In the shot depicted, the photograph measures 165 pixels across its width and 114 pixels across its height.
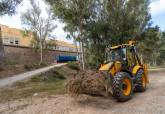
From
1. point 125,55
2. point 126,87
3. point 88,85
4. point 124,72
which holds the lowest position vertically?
point 126,87

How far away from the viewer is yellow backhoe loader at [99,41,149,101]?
8.98 m

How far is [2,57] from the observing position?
2244cm

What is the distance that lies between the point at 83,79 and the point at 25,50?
3178 cm

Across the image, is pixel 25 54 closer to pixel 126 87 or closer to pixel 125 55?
pixel 125 55

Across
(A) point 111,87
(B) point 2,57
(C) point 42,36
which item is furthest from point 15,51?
(A) point 111,87

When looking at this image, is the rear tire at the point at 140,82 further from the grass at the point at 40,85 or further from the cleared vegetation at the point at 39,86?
the grass at the point at 40,85

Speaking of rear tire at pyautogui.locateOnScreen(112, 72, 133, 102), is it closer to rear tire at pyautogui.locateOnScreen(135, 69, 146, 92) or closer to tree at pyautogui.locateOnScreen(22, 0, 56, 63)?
rear tire at pyautogui.locateOnScreen(135, 69, 146, 92)

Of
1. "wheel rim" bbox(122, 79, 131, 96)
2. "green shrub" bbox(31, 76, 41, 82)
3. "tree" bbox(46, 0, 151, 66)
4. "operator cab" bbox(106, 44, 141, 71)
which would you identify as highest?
"tree" bbox(46, 0, 151, 66)

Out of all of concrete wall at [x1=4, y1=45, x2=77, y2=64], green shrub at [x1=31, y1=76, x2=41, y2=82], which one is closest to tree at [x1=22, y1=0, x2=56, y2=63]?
concrete wall at [x1=4, y1=45, x2=77, y2=64]

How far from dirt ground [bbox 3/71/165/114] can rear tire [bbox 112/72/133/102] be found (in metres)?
0.24

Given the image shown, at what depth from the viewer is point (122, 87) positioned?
928cm

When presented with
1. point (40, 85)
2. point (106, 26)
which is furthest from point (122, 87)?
point (106, 26)

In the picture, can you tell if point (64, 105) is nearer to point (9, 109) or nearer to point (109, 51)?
point (9, 109)

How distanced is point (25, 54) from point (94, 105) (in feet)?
104
